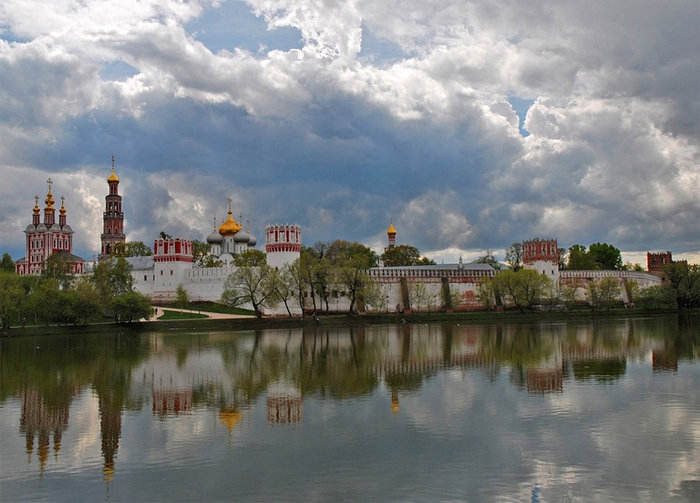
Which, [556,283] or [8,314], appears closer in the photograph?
[8,314]

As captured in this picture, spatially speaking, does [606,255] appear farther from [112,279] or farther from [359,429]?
[359,429]

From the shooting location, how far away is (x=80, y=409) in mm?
16734

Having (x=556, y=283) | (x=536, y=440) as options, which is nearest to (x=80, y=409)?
(x=536, y=440)

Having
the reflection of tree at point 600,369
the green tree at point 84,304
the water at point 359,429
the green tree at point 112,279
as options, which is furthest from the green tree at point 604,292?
the reflection of tree at point 600,369

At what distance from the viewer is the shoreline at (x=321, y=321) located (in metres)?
46.2

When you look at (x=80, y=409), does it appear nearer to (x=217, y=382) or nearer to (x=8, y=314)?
(x=217, y=382)

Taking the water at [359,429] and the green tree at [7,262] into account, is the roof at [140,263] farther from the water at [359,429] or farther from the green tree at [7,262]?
the water at [359,429]

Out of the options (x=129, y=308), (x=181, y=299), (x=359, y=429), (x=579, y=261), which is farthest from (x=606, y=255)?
(x=359, y=429)

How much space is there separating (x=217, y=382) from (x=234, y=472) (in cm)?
1012

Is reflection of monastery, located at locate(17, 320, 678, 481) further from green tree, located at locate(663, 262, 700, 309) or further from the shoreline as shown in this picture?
green tree, located at locate(663, 262, 700, 309)

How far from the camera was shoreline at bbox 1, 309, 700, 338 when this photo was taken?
152 ft

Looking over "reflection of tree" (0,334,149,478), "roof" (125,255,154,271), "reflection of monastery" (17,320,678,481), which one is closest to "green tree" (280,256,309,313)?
"roof" (125,255,154,271)

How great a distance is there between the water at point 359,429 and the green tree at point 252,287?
90.2ft

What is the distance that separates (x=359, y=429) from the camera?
45.2ft
